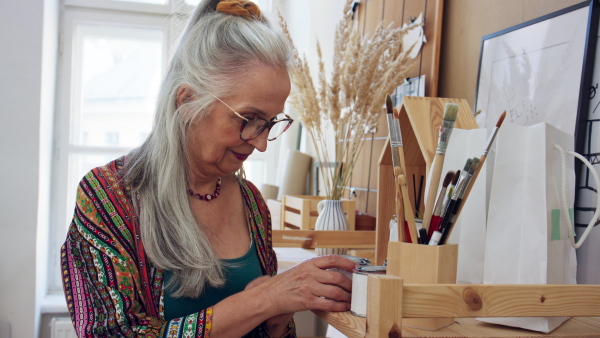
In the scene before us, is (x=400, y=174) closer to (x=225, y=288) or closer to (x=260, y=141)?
(x=260, y=141)

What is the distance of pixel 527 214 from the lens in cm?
85

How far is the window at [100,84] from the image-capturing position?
10.8 ft

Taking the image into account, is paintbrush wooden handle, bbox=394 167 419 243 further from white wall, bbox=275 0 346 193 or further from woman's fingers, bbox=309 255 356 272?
white wall, bbox=275 0 346 193

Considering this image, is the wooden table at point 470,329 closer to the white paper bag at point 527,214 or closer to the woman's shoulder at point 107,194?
the white paper bag at point 527,214

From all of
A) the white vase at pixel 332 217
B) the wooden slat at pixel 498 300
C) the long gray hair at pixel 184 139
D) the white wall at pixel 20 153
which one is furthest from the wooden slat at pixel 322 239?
the white wall at pixel 20 153

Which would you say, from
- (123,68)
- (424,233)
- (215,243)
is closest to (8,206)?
(123,68)

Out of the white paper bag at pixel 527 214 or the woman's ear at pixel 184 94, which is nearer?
the white paper bag at pixel 527 214

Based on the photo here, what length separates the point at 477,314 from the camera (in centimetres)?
75

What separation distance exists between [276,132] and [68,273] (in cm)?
58

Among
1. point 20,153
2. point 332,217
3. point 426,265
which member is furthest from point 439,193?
point 20,153

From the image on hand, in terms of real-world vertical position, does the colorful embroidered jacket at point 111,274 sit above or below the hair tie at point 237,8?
below

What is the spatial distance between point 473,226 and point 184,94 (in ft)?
2.10

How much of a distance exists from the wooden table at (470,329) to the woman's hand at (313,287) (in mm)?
27

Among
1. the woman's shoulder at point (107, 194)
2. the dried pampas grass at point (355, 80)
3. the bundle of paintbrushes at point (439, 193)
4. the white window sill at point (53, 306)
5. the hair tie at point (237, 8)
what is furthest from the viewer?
the white window sill at point (53, 306)
